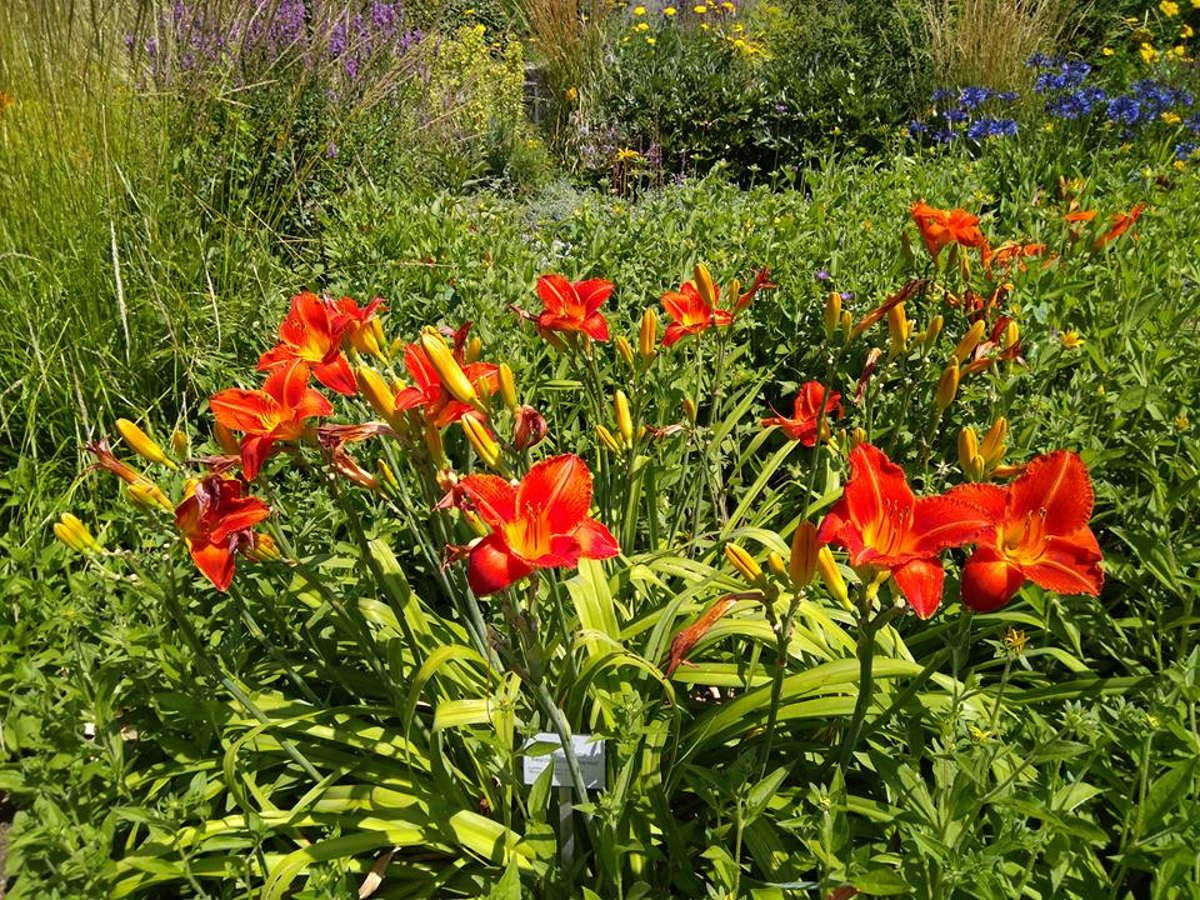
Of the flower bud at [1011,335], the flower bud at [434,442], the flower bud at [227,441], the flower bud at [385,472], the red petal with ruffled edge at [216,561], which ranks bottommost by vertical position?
the flower bud at [385,472]

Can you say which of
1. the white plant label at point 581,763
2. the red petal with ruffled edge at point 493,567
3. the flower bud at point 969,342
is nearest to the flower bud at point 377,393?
the red petal with ruffled edge at point 493,567

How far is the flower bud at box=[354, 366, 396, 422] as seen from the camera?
1052 millimetres

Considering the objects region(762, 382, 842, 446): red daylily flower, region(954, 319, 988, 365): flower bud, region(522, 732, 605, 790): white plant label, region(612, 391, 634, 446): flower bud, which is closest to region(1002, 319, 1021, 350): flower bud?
region(954, 319, 988, 365): flower bud

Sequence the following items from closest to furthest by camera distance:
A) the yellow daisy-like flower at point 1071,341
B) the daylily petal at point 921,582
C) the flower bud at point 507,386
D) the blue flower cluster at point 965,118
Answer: the daylily petal at point 921,582 < the flower bud at point 507,386 < the yellow daisy-like flower at point 1071,341 < the blue flower cluster at point 965,118

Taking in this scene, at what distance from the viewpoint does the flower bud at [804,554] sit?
93cm

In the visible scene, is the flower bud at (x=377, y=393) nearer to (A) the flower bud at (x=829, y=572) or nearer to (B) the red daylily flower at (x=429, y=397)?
(B) the red daylily flower at (x=429, y=397)

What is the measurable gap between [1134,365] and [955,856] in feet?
4.07

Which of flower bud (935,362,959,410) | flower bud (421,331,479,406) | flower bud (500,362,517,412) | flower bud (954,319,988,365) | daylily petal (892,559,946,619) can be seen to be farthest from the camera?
flower bud (954,319,988,365)

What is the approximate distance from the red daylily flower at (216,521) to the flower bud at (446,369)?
0.97ft

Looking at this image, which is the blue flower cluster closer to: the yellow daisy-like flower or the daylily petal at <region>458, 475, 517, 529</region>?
the yellow daisy-like flower

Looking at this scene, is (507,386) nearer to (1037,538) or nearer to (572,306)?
(572,306)

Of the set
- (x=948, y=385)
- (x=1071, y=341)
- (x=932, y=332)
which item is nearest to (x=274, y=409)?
(x=948, y=385)

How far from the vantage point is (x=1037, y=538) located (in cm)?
90

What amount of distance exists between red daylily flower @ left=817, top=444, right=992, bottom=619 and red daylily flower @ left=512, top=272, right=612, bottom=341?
0.55 m
